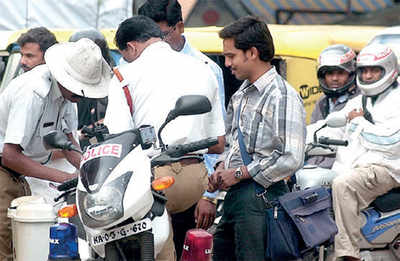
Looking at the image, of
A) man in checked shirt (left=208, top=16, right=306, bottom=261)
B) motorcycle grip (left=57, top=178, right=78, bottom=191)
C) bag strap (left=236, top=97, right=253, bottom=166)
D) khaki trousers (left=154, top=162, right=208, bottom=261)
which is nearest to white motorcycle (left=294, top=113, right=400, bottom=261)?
man in checked shirt (left=208, top=16, right=306, bottom=261)

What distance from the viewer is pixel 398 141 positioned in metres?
7.11

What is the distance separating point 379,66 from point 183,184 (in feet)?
8.06

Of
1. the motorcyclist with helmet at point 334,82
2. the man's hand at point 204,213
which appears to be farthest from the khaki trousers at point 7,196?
the motorcyclist with helmet at point 334,82

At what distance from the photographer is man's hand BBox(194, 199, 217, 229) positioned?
606cm

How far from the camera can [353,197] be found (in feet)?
23.1

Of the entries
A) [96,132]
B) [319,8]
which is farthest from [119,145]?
[319,8]

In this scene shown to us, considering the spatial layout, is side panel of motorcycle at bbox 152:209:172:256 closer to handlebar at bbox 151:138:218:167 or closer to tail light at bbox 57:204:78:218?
handlebar at bbox 151:138:218:167

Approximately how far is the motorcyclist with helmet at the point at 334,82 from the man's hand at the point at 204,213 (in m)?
3.13

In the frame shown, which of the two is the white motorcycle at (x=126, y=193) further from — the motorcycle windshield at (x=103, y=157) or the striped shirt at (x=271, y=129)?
the striped shirt at (x=271, y=129)

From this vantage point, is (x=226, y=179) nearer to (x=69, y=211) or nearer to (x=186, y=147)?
(x=186, y=147)

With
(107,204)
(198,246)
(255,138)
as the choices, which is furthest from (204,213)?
(107,204)

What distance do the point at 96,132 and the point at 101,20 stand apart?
8.95m

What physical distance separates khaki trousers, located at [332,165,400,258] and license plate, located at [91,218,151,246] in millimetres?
2352

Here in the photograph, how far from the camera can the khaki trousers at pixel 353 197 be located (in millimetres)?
7020
